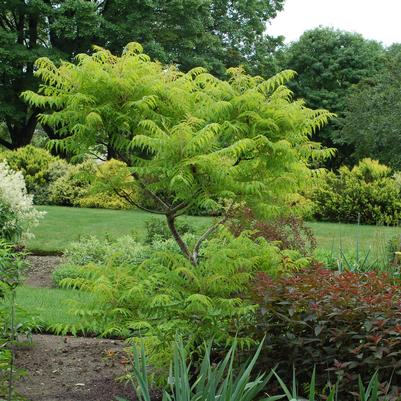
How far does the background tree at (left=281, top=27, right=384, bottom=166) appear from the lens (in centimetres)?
3791

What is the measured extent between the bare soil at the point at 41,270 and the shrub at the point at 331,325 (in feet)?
20.5

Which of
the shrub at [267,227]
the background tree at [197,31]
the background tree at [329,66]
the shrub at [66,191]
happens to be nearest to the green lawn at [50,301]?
the shrub at [267,227]

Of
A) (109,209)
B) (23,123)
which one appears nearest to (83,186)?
(109,209)

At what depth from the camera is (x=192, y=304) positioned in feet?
15.3

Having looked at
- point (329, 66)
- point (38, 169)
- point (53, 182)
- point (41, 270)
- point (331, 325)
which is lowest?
point (41, 270)

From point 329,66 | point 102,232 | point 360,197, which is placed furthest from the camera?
point 329,66

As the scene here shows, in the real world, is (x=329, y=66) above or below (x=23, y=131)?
above

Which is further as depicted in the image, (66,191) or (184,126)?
(66,191)

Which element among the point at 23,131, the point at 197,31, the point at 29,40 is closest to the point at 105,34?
the point at 197,31

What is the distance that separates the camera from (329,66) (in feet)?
126

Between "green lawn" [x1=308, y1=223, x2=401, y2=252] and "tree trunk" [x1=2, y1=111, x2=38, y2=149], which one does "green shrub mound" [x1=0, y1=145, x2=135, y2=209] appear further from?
"green lawn" [x1=308, y1=223, x2=401, y2=252]

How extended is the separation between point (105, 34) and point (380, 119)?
11.2 metres

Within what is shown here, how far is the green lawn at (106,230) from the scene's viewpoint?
1335 centimetres

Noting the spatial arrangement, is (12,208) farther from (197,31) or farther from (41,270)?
(197,31)
